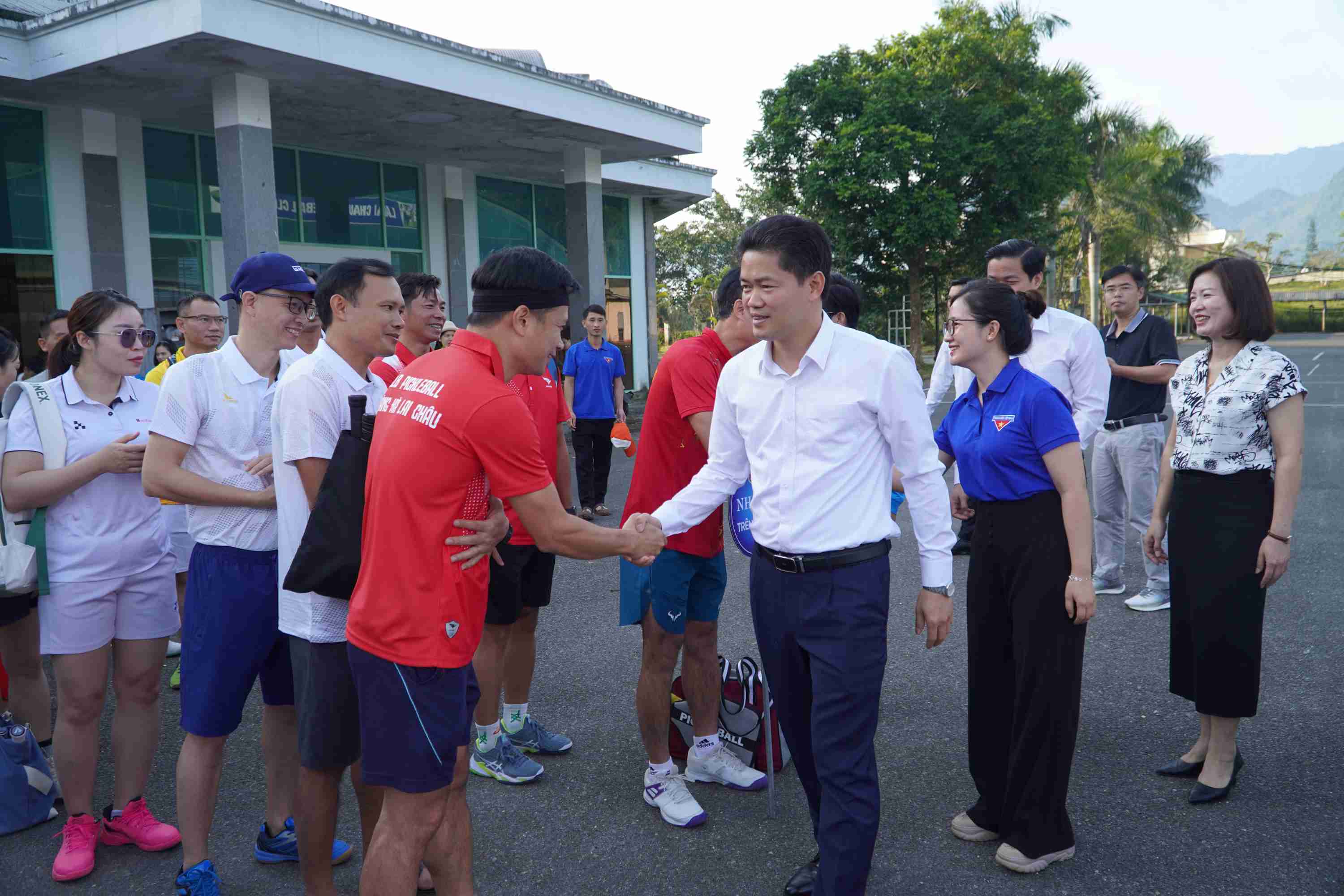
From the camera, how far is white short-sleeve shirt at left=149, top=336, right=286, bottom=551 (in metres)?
3.03

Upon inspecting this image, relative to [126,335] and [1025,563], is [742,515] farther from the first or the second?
[126,335]

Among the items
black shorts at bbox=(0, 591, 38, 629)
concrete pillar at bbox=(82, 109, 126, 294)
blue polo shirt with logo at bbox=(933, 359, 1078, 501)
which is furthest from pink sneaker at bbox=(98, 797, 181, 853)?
concrete pillar at bbox=(82, 109, 126, 294)

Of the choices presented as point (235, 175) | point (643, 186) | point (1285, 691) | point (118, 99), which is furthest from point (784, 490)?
point (643, 186)

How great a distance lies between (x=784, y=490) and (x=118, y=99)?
13035mm

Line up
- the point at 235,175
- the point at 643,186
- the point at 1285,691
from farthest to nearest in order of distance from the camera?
1. the point at 643,186
2. the point at 235,175
3. the point at 1285,691

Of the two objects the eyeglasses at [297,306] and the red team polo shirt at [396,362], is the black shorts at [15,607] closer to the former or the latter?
the red team polo shirt at [396,362]

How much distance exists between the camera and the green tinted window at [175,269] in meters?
13.7

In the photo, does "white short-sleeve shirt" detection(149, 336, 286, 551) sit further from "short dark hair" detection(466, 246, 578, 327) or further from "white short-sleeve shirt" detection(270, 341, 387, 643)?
"short dark hair" detection(466, 246, 578, 327)

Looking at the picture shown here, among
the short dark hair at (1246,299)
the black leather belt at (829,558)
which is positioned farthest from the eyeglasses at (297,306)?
the short dark hair at (1246,299)

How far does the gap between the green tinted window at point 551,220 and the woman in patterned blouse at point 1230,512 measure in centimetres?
1766

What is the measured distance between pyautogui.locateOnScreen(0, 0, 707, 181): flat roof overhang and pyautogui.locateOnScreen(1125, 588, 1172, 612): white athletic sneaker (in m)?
10.5

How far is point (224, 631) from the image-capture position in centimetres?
303

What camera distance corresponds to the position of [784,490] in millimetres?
2809

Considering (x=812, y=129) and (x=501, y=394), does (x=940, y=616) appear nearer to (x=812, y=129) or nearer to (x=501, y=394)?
(x=501, y=394)
